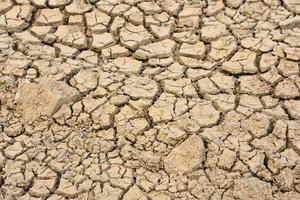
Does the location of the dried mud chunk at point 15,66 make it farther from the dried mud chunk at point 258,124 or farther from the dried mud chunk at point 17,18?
the dried mud chunk at point 258,124

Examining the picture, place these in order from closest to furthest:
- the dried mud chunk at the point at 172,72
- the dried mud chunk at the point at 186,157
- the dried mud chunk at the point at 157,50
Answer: the dried mud chunk at the point at 186,157, the dried mud chunk at the point at 172,72, the dried mud chunk at the point at 157,50

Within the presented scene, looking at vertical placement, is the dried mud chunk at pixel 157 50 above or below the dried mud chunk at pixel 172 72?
above

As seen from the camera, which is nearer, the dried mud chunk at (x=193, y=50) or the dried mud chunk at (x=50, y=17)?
the dried mud chunk at (x=193, y=50)

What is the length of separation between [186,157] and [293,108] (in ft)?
1.97

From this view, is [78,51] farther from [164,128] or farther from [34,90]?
[164,128]

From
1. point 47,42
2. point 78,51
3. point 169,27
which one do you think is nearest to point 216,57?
→ point 169,27

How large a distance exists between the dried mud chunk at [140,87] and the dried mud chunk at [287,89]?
0.62 m

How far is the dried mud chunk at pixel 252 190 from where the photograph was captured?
2.31m

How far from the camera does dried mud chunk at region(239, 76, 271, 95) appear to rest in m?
2.68

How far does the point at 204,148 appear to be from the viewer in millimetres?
2465

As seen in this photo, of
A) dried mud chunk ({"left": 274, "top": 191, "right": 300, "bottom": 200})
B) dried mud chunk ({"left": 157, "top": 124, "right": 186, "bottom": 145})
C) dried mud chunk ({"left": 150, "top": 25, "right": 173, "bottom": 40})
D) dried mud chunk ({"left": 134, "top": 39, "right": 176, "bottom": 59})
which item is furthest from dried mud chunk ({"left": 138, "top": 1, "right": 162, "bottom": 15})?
dried mud chunk ({"left": 274, "top": 191, "right": 300, "bottom": 200})

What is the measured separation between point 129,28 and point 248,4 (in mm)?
712

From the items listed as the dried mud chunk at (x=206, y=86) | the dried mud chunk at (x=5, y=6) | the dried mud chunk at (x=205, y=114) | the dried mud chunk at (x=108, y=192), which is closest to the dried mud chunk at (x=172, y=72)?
the dried mud chunk at (x=206, y=86)

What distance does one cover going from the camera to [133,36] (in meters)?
2.98
